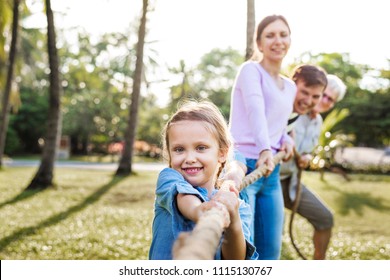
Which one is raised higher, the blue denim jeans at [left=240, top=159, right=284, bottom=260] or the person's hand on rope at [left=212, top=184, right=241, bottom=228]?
the person's hand on rope at [left=212, top=184, right=241, bottom=228]

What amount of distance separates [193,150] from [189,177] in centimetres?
8

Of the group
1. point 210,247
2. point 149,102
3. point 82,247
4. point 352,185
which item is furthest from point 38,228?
point 149,102

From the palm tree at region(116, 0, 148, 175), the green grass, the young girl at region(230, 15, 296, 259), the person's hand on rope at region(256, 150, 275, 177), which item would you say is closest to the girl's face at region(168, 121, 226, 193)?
the person's hand on rope at region(256, 150, 275, 177)

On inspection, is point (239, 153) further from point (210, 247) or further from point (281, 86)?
point (210, 247)

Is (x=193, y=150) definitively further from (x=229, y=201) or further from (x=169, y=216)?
(x=229, y=201)

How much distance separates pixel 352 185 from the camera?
41.0 feet

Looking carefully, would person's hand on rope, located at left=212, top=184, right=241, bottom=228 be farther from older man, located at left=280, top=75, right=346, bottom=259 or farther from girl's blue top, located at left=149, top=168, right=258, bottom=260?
A: older man, located at left=280, top=75, right=346, bottom=259

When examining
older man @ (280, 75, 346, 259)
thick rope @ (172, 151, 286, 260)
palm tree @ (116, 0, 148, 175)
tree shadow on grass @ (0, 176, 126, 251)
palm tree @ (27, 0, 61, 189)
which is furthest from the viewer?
palm tree @ (116, 0, 148, 175)

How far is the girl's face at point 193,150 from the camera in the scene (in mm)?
1509

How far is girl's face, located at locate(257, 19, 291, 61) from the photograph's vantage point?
242 centimetres

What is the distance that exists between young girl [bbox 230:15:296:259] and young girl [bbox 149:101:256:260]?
0.78 meters

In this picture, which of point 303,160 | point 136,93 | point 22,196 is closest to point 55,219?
point 22,196
